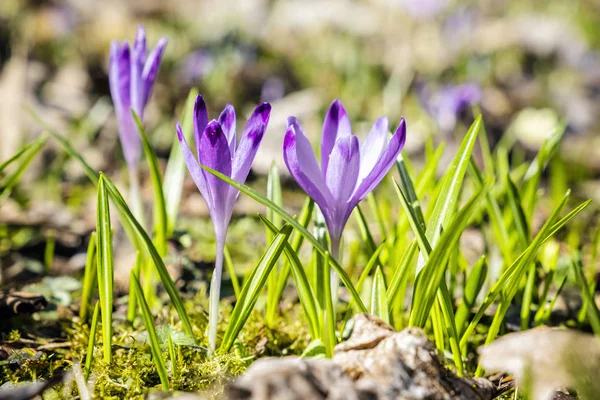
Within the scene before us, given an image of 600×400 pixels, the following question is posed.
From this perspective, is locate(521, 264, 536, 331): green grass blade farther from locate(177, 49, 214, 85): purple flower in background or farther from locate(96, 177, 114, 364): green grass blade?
locate(177, 49, 214, 85): purple flower in background

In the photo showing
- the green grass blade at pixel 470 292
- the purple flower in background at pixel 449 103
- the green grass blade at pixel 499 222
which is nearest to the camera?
the green grass blade at pixel 470 292

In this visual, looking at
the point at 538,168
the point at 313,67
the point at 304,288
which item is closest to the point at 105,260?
the point at 304,288

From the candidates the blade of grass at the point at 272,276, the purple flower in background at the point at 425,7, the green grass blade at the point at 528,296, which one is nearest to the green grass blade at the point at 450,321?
the green grass blade at the point at 528,296

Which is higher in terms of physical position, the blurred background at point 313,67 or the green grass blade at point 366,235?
the blurred background at point 313,67

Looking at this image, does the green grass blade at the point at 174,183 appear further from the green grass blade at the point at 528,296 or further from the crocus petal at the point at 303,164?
the green grass blade at the point at 528,296

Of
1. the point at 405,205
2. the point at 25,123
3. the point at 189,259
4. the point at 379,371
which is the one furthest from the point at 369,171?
the point at 25,123

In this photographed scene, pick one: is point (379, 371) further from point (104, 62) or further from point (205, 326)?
point (104, 62)

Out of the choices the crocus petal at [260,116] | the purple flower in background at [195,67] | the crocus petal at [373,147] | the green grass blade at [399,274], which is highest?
the purple flower in background at [195,67]
